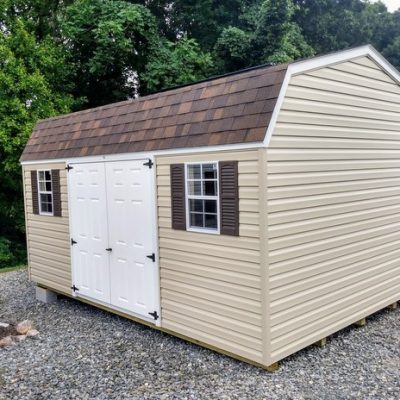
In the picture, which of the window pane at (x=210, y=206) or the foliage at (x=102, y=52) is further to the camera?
the foliage at (x=102, y=52)

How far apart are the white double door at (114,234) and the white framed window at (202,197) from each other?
2.11 feet

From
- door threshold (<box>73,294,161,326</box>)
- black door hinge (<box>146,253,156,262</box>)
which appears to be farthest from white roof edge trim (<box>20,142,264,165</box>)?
door threshold (<box>73,294,161,326</box>)

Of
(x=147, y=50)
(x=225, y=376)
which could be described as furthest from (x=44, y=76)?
(x=225, y=376)

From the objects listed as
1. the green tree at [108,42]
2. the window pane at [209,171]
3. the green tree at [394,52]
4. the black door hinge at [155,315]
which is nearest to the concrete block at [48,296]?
the black door hinge at [155,315]

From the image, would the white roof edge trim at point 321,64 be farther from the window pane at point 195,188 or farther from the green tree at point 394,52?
the green tree at point 394,52

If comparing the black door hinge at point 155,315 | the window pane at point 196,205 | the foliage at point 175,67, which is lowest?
the black door hinge at point 155,315

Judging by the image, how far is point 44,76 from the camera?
12867 mm

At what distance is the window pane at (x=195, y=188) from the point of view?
4.88m

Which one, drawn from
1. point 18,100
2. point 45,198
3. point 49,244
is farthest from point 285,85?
point 18,100

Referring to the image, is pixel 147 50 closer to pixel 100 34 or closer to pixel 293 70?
pixel 100 34

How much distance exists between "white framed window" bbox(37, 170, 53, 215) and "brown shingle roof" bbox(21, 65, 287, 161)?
0.30 metres

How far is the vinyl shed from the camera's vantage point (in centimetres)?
432

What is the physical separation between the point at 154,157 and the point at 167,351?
7.81 ft

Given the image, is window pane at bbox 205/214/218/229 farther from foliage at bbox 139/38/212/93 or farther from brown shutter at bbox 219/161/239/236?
foliage at bbox 139/38/212/93
